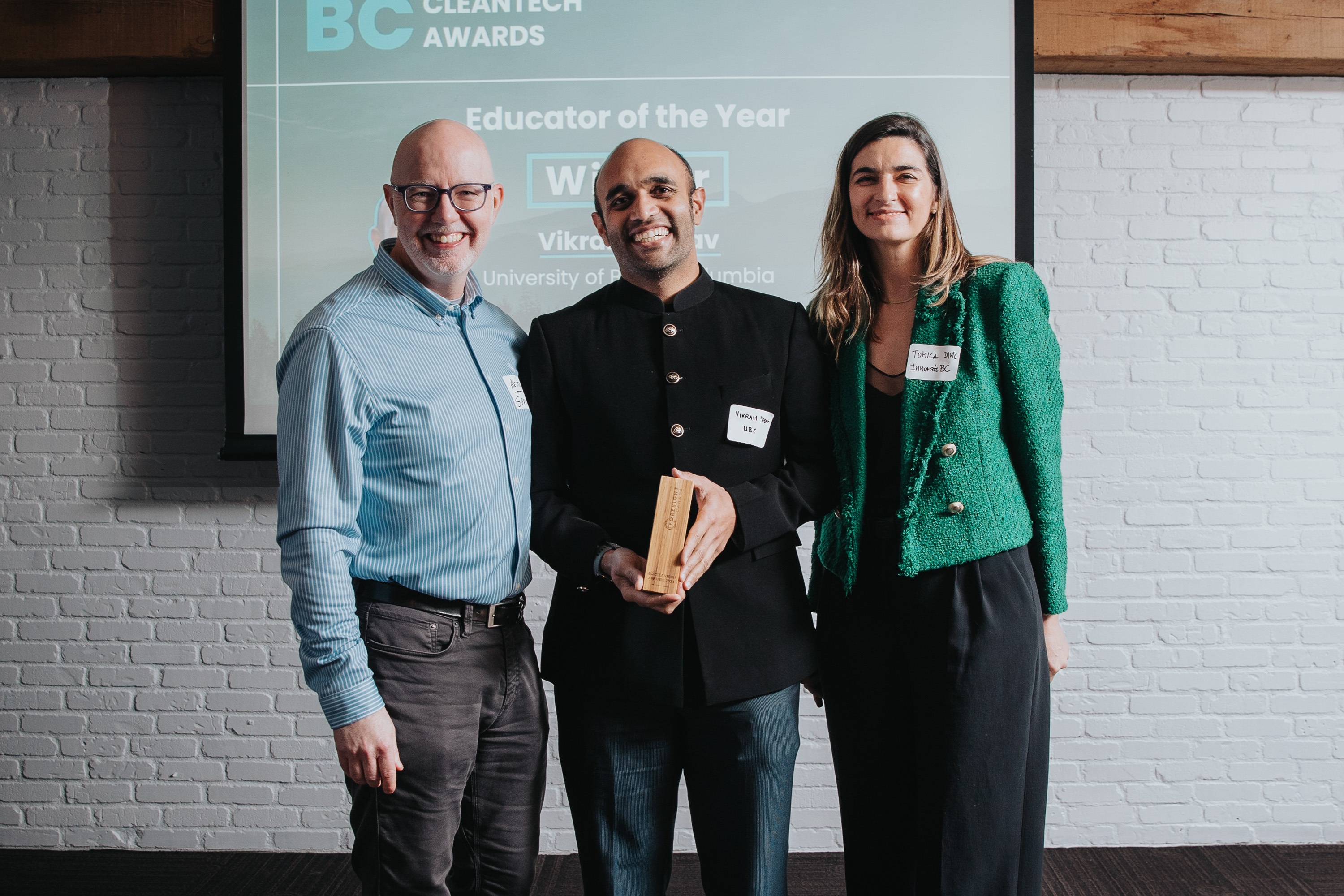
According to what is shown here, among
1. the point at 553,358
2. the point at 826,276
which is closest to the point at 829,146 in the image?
the point at 826,276

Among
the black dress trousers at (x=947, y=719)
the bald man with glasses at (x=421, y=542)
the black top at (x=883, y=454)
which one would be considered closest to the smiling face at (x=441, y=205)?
the bald man with glasses at (x=421, y=542)

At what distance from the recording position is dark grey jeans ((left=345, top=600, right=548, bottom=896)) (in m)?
1.49

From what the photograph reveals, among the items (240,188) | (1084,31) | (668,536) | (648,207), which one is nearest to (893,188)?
(648,207)

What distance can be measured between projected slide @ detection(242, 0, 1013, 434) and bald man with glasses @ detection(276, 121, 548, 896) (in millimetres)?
1114

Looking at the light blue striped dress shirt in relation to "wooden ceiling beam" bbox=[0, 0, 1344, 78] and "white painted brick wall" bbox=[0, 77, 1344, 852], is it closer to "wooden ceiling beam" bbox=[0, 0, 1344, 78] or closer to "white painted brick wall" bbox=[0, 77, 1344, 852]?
"white painted brick wall" bbox=[0, 77, 1344, 852]

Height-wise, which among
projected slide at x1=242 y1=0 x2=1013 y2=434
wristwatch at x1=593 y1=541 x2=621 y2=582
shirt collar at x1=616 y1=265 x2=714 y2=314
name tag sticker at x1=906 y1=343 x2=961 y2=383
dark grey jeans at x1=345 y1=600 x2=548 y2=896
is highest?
projected slide at x1=242 y1=0 x2=1013 y2=434

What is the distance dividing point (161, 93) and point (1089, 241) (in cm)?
311

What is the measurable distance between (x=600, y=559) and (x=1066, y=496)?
1.99 m

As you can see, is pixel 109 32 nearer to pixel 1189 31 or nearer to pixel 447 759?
pixel 447 759

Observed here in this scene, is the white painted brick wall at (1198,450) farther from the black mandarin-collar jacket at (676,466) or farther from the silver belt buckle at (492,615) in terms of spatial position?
the silver belt buckle at (492,615)

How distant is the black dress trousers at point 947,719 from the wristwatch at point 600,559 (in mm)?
463

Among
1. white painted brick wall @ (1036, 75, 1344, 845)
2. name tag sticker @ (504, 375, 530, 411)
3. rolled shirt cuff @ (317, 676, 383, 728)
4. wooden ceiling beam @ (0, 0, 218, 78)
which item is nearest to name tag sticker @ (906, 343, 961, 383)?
name tag sticker @ (504, 375, 530, 411)

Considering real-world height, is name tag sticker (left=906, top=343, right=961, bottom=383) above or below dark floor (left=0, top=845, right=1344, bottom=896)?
above

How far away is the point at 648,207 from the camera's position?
1.57 m
